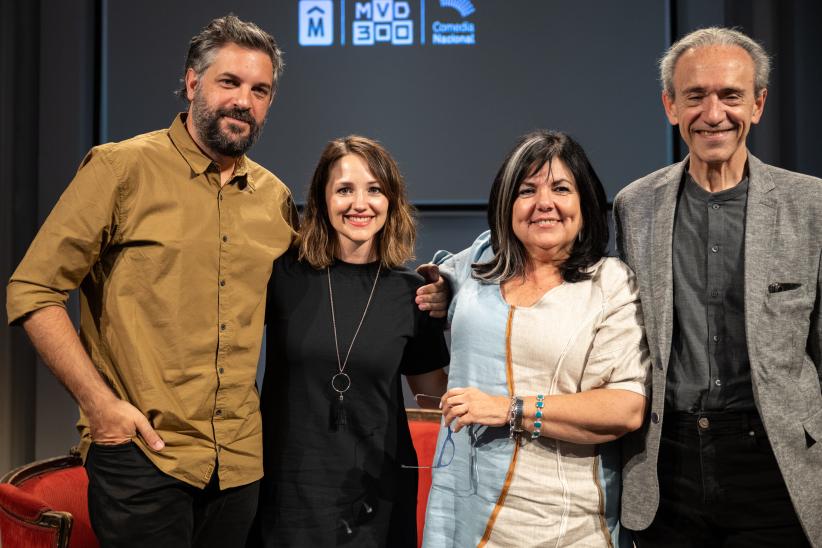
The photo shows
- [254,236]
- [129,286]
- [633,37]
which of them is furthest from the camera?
[633,37]

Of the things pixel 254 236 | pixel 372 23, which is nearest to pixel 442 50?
pixel 372 23

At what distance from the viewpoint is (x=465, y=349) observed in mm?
1853

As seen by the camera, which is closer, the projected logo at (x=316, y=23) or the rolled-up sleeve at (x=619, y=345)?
the rolled-up sleeve at (x=619, y=345)

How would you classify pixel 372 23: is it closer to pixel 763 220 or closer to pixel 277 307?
pixel 277 307

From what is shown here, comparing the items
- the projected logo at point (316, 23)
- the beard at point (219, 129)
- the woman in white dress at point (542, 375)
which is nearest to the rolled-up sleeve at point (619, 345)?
the woman in white dress at point (542, 375)

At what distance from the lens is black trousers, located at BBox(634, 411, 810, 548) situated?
1744mm

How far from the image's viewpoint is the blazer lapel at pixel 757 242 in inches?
68.2

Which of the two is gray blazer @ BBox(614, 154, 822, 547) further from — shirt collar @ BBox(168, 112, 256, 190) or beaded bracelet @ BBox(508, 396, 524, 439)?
shirt collar @ BBox(168, 112, 256, 190)

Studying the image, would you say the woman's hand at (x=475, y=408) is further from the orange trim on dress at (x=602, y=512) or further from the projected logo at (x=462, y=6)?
the projected logo at (x=462, y=6)

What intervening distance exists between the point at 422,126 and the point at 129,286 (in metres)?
2.45

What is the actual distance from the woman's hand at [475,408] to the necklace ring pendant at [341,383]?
1.38 ft

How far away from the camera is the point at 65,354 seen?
1.78 metres

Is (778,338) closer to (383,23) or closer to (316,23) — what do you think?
(383,23)

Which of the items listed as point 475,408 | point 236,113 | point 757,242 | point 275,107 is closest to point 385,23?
point 275,107
